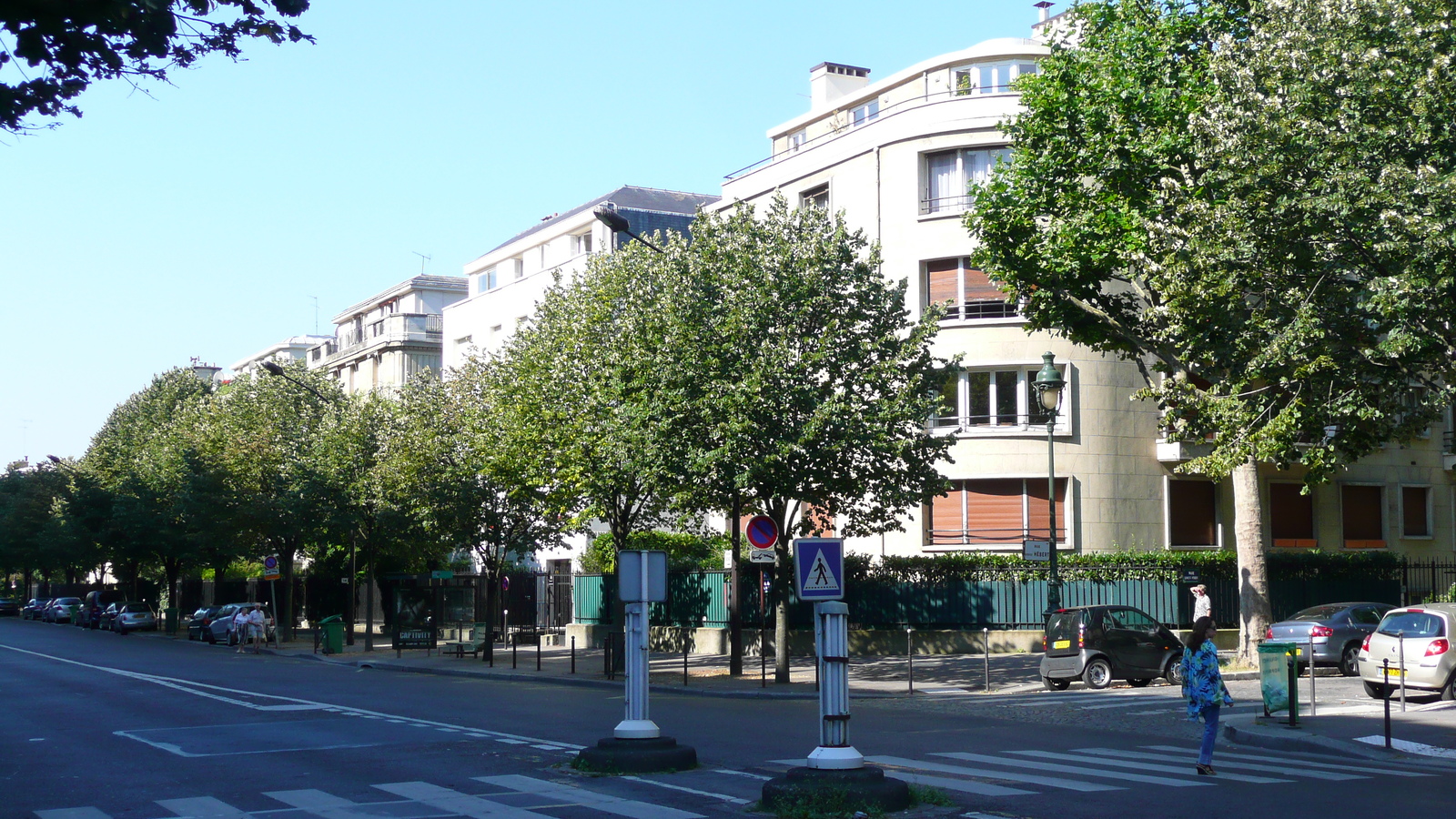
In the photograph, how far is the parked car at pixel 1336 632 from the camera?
990 inches

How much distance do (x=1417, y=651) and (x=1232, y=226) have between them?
23.6ft

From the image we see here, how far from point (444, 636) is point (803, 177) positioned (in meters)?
17.7

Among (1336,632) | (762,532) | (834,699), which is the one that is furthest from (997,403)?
(834,699)

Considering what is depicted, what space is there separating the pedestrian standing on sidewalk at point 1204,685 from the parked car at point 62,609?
69930 millimetres

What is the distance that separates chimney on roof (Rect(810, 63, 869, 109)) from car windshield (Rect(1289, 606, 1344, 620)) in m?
25.7

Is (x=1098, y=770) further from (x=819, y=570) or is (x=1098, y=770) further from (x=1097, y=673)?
(x=1097, y=673)

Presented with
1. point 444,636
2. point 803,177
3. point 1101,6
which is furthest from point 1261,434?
point 444,636

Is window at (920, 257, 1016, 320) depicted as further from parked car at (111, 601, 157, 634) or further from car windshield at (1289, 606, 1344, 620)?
parked car at (111, 601, 157, 634)

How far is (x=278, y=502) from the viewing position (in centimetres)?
4144

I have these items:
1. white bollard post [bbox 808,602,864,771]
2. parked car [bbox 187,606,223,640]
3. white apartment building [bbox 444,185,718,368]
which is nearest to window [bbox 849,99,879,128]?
white apartment building [bbox 444,185,718,368]

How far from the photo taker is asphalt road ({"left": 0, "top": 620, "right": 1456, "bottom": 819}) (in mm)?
10859

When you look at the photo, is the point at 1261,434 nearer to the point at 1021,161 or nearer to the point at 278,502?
the point at 1021,161

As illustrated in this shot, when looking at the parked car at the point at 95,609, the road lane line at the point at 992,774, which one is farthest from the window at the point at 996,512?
the parked car at the point at 95,609

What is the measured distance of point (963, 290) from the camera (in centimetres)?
3384
